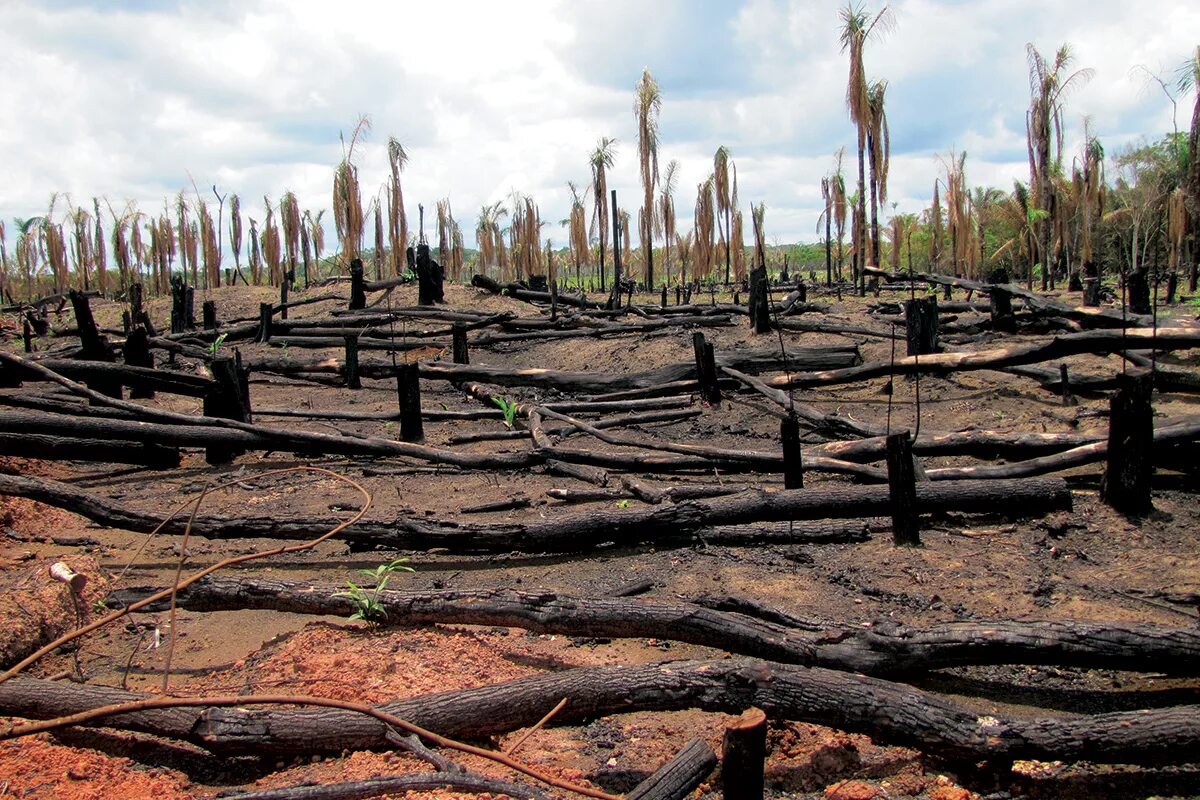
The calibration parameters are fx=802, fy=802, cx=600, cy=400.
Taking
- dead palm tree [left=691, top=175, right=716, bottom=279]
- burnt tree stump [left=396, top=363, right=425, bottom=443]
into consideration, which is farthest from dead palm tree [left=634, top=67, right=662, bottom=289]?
burnt tree stump [left=396, top=363, right=425, bottom=443]

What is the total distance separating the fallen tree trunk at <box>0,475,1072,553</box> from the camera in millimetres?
5270

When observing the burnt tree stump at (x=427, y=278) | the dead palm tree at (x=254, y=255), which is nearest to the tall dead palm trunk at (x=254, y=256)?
the dead palm tree at (x=254, y=255)

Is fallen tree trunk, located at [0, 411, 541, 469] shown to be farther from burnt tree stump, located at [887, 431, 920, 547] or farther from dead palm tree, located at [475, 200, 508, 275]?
dead palm tree, located at [475, 200, 508, 275]

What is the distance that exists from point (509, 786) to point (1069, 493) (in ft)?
15.6

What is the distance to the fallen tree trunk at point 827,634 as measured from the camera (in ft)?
11.1

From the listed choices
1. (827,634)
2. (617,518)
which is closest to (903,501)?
(617,518)

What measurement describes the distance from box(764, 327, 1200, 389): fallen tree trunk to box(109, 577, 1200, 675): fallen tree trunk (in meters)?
3.74

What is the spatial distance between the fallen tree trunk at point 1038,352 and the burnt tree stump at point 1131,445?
1839 mm

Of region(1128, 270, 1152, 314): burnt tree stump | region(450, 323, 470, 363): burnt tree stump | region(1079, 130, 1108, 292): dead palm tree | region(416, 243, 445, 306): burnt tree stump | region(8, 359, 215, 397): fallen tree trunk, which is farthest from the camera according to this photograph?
region(1079, 130, 1108, 292): dead palm tree

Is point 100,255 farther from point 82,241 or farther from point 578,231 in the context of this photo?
point 578,231

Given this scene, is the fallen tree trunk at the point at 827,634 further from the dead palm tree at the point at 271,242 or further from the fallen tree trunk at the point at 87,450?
the dead palm tree at the point at 271,242

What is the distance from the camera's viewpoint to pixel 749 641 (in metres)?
3.55

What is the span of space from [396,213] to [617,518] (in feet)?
97.9

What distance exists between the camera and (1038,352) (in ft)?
26.7
